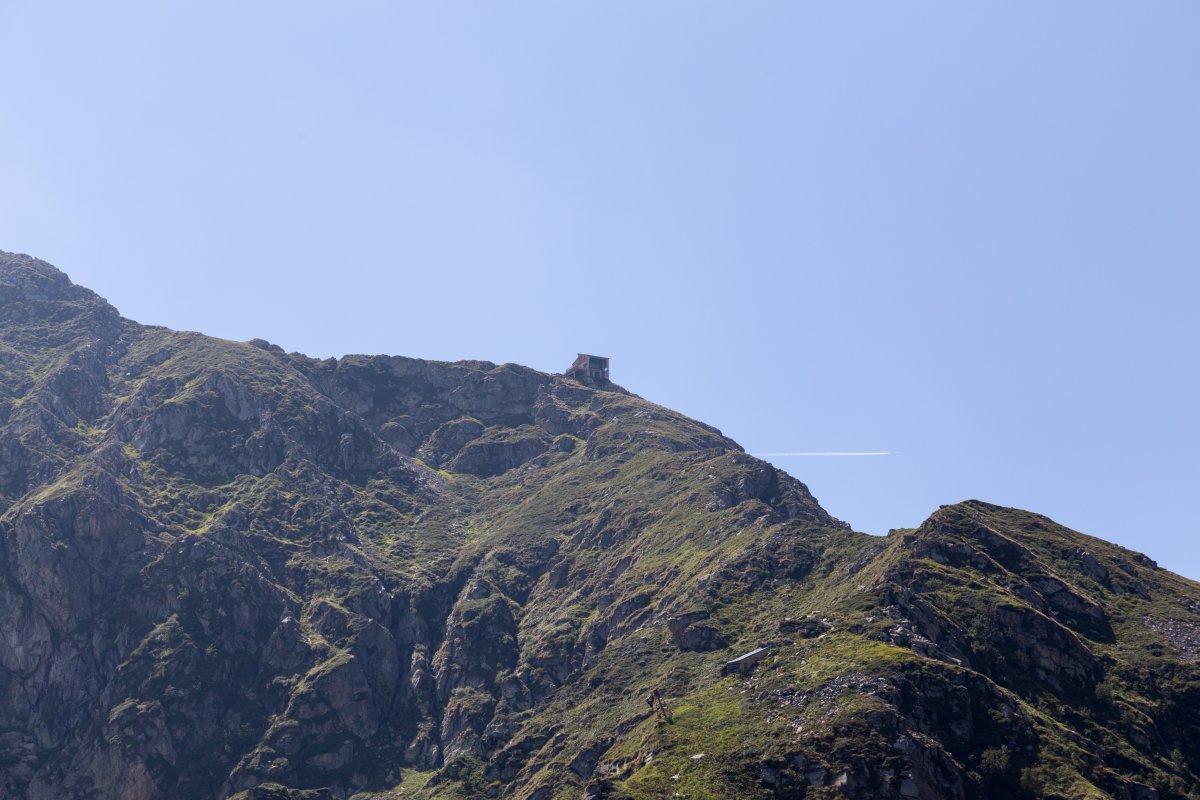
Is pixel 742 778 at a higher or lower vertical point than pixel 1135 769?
lower

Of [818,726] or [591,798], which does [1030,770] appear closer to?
[818,726]

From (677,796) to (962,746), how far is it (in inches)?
1955

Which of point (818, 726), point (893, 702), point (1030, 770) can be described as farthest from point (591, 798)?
point (1030, 770)

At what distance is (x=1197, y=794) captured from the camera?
196 metres

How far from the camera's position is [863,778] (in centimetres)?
18125

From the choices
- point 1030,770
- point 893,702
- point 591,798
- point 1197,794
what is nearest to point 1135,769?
point 1197,794

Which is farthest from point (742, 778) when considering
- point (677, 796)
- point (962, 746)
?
point (962, 746)

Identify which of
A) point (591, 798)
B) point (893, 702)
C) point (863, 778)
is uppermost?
point (893, 702)

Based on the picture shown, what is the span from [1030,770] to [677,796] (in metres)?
58.2

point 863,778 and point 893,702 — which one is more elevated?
point 893,702

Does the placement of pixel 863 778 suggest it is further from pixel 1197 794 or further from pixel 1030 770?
pixel 1197 794

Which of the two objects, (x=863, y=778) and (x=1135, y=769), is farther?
(x=1135, y=769)

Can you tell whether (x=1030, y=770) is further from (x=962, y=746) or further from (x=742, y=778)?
(x=742, y=778)

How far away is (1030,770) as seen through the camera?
18988 cm
